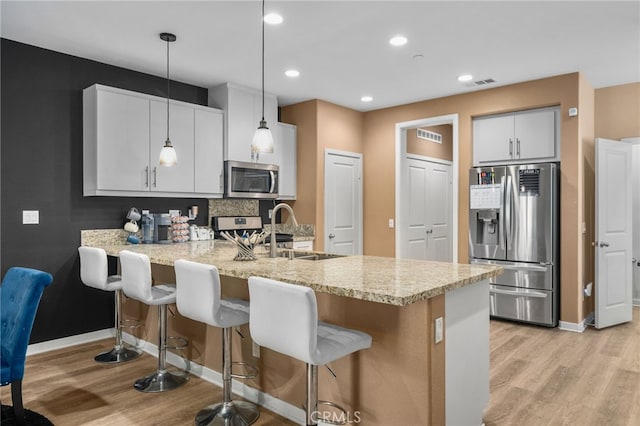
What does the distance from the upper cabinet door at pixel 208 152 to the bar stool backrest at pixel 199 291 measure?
216 centimetres

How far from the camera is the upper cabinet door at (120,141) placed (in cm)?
377

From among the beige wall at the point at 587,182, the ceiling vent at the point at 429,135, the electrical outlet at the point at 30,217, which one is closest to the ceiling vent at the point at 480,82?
the beige wall at the point at 587,182

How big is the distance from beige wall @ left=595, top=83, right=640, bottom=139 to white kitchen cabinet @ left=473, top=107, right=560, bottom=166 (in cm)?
92

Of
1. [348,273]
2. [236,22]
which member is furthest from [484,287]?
[236,22]

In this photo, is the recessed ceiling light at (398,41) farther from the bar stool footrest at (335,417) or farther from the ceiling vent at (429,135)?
the ceiling vent at (429,135)

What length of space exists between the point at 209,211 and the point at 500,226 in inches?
129

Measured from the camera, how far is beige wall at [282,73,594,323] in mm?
4359

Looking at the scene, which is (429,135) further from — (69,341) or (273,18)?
(69,341)

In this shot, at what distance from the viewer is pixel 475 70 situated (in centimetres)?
430

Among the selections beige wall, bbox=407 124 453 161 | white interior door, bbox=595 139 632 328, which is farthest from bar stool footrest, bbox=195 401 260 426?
beige wall, bbox=407 124 453 161

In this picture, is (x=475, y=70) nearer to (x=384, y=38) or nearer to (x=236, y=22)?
(x=384, y=38)

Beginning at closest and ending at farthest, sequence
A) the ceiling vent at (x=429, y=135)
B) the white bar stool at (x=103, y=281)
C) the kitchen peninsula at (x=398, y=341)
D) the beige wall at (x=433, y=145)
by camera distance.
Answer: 1. the kitchen peninsula at (x=398, y=341)
2. the white bar stool at (x=103, y=281)
3. the beige wall at (x=433, y=145)
4. the ceiling vent at (x=429, y=135)

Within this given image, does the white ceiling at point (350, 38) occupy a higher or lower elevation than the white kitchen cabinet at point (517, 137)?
higher

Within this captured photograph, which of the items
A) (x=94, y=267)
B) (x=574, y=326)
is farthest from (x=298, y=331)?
(x=574, y=326)
